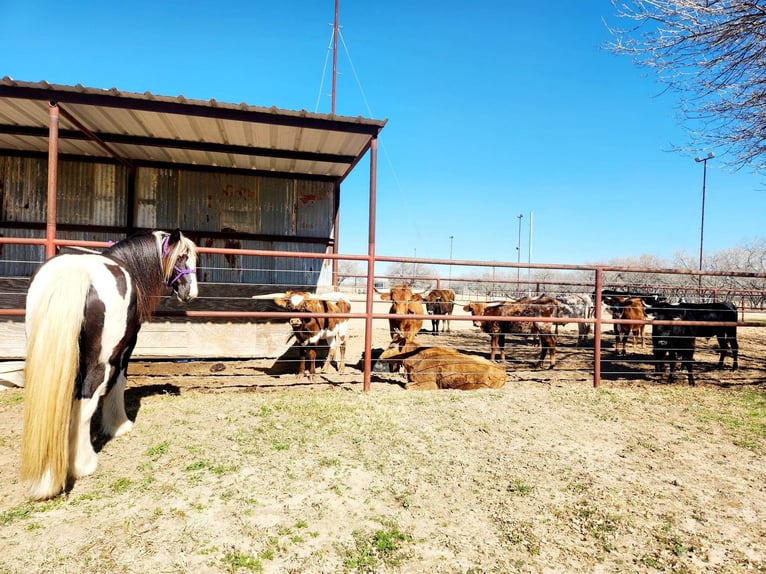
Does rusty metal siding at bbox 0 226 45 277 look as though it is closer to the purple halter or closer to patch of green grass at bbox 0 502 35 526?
the purple halter

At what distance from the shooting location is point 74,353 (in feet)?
8.25

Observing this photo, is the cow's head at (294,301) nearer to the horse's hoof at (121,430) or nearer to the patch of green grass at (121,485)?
the horse's hoof at (121,430)

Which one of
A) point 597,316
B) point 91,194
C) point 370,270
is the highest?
point 91,194

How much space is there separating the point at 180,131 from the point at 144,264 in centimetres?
380

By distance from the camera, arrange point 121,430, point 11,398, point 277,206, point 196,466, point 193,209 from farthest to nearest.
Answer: point 277,206
point 193,209
point 11,398
point 121,430
point 196,466

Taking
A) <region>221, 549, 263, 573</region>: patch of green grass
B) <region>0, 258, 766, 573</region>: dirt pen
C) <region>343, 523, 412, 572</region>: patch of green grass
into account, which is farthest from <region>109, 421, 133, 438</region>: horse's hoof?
<region>343, 523, 412, 572</region>: patch of green grass

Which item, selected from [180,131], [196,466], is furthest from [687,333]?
[180,131]

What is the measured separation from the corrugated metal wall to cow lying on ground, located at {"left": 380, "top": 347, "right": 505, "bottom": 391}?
347 cm

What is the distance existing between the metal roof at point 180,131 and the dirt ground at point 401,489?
11.4ft

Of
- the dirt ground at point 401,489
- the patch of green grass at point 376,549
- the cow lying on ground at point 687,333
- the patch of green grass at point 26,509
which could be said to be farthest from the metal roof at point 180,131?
the cow lying on ground at point 687,333

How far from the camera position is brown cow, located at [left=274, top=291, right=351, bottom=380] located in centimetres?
640

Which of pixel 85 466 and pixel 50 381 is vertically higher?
pixel 50 381

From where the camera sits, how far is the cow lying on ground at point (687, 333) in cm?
652

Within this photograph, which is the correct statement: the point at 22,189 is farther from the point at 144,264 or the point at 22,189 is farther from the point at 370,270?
the point at 370,270
